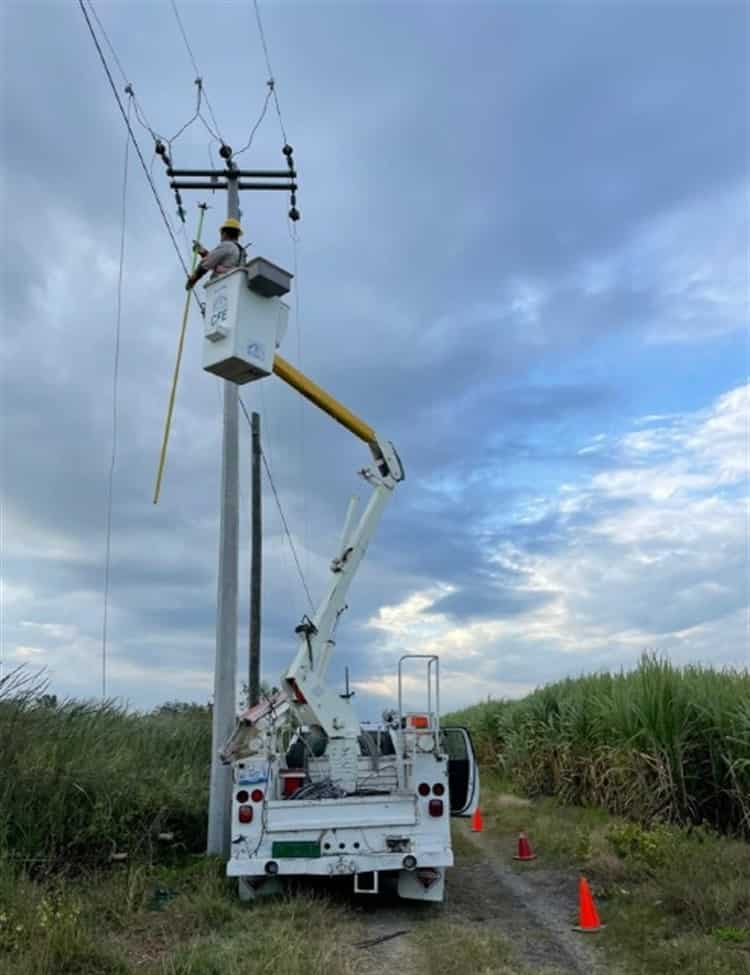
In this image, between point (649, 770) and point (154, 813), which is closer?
point (154, 813)

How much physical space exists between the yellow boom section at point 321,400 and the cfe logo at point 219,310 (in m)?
0.96

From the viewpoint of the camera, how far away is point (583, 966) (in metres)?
7.01

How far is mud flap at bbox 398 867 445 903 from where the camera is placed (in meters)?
8.66

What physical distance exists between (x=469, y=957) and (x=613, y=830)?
14.7ft

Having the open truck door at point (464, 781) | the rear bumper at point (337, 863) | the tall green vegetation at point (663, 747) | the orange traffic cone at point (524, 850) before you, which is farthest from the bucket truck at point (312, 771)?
the tall green vegetation at point (663, 747)

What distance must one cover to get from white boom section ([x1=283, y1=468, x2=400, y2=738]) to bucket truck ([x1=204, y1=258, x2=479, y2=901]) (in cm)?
1

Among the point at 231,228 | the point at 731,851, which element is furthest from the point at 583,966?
the point at 231,228

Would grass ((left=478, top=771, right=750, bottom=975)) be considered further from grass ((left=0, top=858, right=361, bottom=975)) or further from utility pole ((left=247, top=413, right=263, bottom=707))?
utility pole ((left=247, top=413, right=263, bottom=707))

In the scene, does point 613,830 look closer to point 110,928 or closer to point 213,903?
point 213,903

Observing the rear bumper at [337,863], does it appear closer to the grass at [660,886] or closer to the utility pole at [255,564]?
the grass at [660,886]

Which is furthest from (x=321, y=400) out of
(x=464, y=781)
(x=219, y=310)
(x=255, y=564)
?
(x=255, y=564)

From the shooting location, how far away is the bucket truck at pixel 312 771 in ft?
27.7

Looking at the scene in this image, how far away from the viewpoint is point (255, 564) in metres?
19.2

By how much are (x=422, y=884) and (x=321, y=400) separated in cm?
540
